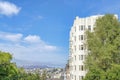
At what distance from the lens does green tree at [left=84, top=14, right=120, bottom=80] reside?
175ft

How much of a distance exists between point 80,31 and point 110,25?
11.0 meters

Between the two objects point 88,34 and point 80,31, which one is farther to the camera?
point 80,31

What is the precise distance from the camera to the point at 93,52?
187ft

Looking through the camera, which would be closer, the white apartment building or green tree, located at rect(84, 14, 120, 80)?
green tree, located at rect(84, 14, 120, 80)

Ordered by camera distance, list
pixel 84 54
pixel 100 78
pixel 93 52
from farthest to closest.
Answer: pixel 84 54 → pixel 93 52 → pixel 100 78

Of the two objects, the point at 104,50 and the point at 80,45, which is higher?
the point at 80,45

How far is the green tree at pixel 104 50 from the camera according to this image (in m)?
53.2

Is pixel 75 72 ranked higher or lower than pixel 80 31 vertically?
lower

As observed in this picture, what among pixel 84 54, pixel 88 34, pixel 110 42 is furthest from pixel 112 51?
pixel 84 54

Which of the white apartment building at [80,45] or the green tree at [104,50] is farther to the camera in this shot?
the white apartment building at [80,45]

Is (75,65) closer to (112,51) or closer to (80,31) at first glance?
(80,31)

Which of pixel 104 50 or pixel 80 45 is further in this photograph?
pixel 80 45

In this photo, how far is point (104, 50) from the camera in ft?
181

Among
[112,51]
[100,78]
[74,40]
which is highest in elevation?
[74,40]
